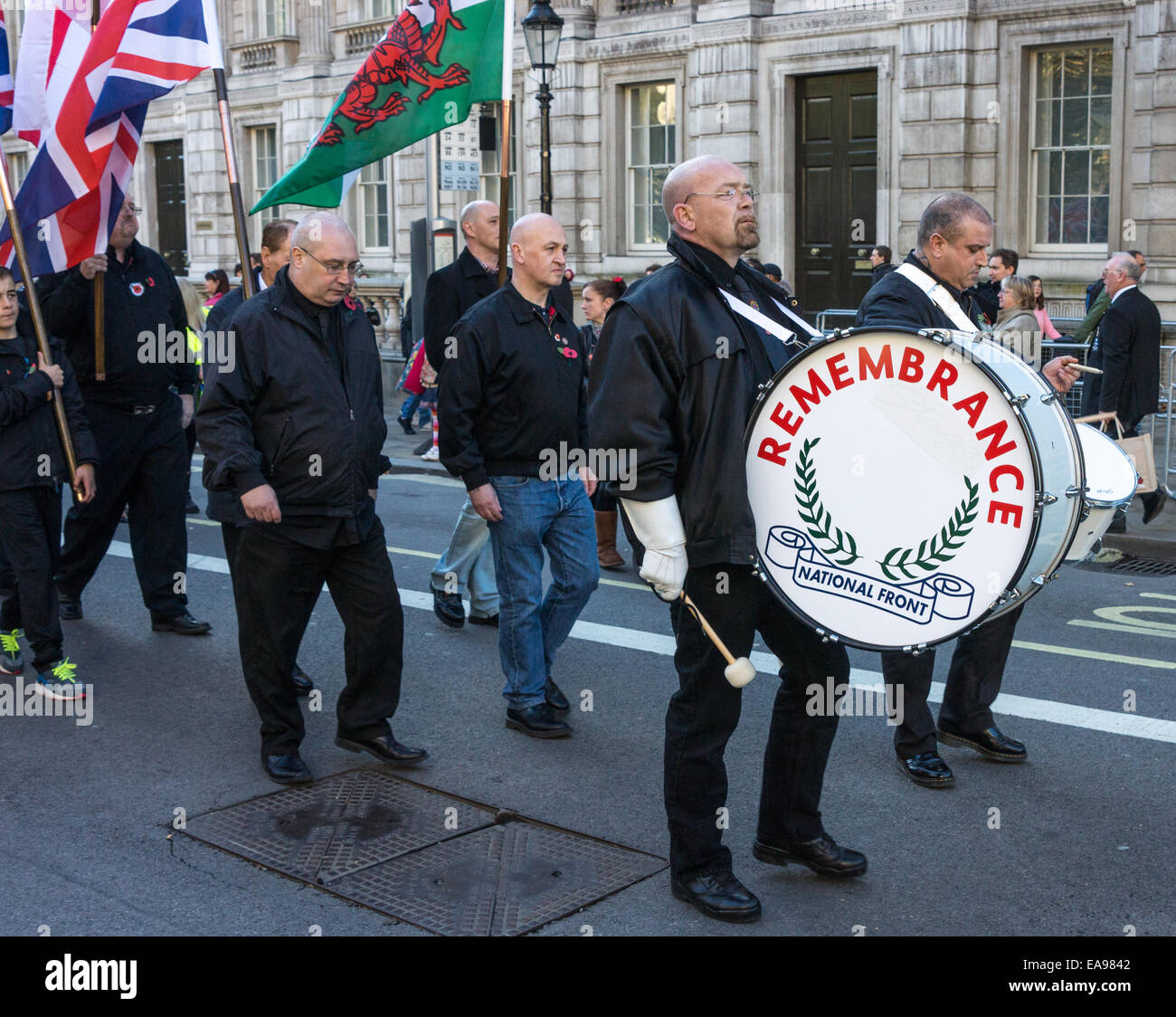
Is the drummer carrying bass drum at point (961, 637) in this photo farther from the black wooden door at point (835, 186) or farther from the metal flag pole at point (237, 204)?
the black wooden door at point (835, 186)

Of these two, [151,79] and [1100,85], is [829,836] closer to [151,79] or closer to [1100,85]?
[151,79]

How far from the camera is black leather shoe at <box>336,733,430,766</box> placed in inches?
219

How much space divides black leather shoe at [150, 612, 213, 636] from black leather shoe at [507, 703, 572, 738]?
7.43ft

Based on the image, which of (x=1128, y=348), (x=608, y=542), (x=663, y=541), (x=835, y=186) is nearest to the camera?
(x=663, y=541)

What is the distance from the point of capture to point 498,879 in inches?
176

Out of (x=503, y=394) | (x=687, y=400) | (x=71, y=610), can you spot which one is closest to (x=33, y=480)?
(x=71, y=610)

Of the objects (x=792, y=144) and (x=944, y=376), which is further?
(x=792, y=144)

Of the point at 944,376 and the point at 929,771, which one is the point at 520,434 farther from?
the point at 944,376

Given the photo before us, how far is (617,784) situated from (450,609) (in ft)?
8.35

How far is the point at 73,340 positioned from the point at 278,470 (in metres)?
2.67

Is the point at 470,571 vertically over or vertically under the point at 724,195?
under

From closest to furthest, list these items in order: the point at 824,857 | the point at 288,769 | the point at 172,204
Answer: the point at 824,857, the point at 288,769, the point at 172,204

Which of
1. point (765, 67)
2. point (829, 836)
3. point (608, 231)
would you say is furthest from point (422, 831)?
point (608, 231)

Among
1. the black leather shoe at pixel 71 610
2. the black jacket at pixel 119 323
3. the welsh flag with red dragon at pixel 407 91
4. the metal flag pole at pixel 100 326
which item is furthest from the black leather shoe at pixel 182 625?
the welsh flag with red dragon at pixel 407 91
